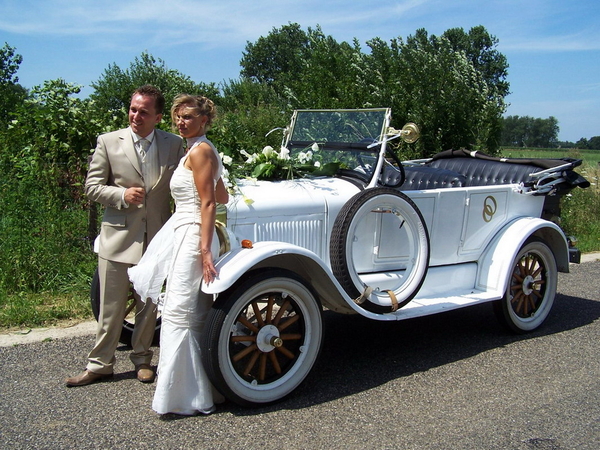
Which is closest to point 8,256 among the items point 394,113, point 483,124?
point 394,113

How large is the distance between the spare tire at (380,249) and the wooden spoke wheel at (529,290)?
42.2 inches

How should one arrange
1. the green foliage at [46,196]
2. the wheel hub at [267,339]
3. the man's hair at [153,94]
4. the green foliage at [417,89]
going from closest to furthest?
1. the wheel hub at [267,339]
2. the man's hair at [153,94]
3. the green foliage at [46,196]
4. the green foliage at [417,89]

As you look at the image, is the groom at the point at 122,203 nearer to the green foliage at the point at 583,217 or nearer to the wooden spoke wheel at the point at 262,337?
the wooden spoke wheel at the point at 262,337

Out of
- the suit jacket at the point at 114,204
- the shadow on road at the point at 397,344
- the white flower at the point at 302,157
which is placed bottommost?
the shadow on road at the point at 397,344

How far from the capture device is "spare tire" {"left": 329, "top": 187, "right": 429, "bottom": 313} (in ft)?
13.8

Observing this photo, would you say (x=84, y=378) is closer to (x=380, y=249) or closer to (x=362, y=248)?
(x=362, y=248)

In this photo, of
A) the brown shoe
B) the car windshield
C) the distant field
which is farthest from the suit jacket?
the distant field

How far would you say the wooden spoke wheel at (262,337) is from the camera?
351cm

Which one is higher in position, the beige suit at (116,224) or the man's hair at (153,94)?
the man's hair at (153,94)

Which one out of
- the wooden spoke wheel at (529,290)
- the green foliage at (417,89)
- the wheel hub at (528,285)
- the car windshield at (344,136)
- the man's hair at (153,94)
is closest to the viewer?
the man's hair at (153,94)

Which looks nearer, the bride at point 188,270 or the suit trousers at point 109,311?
the bride at point 188,270

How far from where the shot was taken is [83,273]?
20.1 feet

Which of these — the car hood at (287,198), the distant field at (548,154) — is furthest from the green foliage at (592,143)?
the car hood at (287,198)

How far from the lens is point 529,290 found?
5.46m
